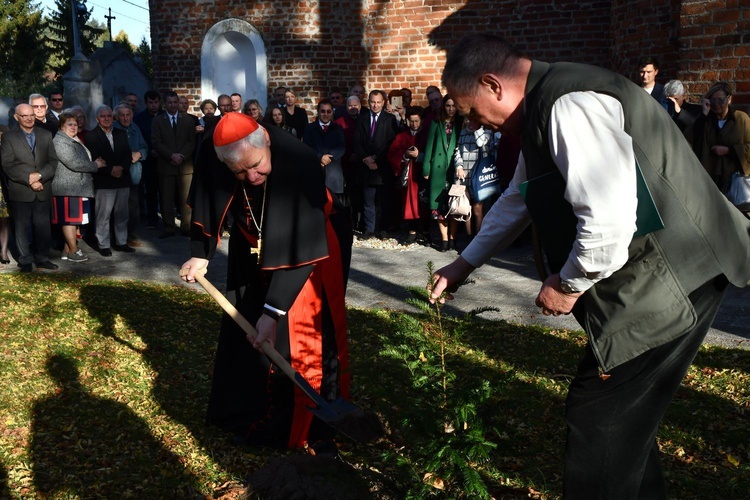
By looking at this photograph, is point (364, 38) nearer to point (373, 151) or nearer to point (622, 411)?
point (373, 151)

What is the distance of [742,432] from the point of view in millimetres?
4965

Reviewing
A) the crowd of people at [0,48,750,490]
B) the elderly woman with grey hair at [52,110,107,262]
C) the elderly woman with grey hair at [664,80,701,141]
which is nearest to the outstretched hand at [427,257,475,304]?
the crowd of people at [0,48,750,490]

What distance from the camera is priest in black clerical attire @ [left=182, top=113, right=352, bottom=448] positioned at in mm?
4625

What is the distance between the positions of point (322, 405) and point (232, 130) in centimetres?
154

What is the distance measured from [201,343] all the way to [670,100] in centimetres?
594

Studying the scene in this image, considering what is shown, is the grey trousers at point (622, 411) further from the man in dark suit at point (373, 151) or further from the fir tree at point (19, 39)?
the fir tree at point (19, 39)

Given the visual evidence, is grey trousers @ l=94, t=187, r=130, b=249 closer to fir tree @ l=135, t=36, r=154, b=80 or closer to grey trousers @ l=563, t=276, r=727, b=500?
grey trousers @ l=563, t=276, r=727, b=500

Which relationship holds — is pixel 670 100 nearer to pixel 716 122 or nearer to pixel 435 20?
pixel 716 122

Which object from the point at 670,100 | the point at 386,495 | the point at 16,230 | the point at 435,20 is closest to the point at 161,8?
the point at 435,20

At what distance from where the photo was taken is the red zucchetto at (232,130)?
14.5 feet

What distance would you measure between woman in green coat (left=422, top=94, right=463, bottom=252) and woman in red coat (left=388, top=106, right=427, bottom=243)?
46cm

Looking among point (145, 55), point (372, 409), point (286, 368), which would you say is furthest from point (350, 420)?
point (145, 55)

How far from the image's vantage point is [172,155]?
1257cm

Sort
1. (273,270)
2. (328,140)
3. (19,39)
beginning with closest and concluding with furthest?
(273,270)
(328,140)
(19,39)
